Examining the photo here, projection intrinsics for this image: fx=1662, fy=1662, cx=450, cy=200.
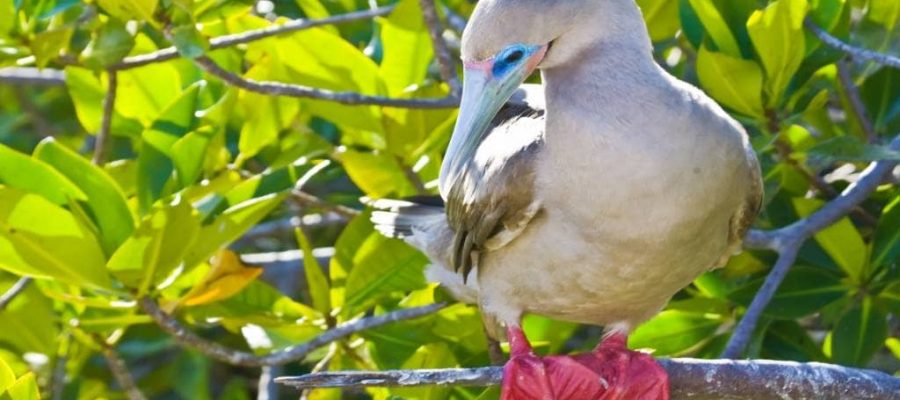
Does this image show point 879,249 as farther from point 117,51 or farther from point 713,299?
point 117,51

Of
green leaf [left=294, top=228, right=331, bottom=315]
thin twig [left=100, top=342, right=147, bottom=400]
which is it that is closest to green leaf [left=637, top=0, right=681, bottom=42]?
green leaf [left=294, top=228, right=331, bottom=315]

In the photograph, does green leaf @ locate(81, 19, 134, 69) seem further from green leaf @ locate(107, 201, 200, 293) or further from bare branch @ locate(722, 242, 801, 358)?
bare branch @ locate(722, 242, 801, 358)

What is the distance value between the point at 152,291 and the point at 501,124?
40.4 inches

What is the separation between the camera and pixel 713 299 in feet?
15.1

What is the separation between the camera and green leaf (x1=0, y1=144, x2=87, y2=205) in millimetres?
4230

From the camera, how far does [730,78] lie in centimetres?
427

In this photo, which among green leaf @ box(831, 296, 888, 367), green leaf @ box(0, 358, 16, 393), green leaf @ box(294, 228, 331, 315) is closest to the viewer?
green leaf @ box(0, 358, 16, 393)

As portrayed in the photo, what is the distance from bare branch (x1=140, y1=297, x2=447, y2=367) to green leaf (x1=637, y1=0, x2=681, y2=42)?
1065 millimetres

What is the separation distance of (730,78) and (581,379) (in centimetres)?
86

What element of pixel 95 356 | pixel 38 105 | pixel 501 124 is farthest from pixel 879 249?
pixel 38 105

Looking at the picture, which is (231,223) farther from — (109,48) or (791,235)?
(791,235)

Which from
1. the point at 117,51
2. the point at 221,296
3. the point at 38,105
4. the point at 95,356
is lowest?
the point at 95,356

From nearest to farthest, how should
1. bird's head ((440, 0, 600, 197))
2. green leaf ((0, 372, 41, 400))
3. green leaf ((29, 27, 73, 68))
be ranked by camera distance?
bird's head ((440, 0, 600, 197)) → green leaf ((0, 372, 41, 400)) → green leaf ((29, 27, 73, 68))

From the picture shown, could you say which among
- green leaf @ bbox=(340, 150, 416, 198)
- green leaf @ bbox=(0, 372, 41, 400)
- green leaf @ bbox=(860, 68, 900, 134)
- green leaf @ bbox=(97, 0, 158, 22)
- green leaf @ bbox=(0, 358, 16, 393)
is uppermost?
green leaf @ bbox=(97, 0, 158, 22)
